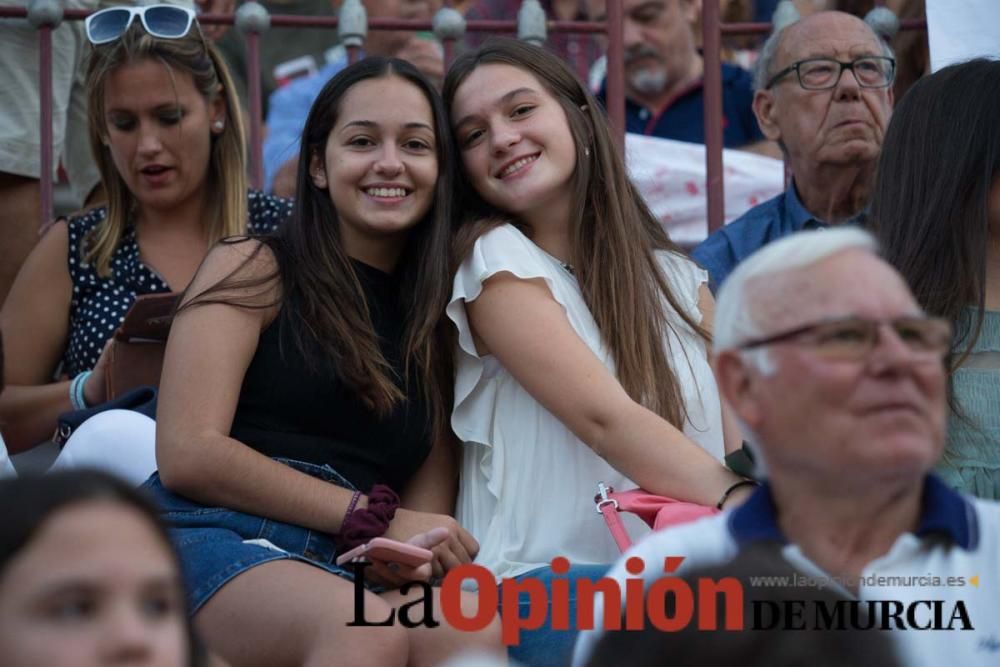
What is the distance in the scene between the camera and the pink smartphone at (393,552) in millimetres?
2975

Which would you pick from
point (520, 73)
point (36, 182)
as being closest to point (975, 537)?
point (520, 73)

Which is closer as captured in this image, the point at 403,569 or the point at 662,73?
the point at 403,569

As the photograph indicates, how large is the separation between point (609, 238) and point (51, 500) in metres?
2.03

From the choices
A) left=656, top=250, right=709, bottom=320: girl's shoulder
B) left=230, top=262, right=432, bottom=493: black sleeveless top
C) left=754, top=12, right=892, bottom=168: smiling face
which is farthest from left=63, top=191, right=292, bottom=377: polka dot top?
left=754, top=12, right=892, bottom=168: smiling face

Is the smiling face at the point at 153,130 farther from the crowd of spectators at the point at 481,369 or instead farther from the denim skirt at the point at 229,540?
the denim skirt at the point at 229,540

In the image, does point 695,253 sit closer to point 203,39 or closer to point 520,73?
point 520,73

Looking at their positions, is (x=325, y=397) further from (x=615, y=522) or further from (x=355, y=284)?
(x=615, y=522)

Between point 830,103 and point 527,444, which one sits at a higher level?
point 830,103

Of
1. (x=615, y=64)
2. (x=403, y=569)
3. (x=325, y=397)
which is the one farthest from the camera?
(x=615, y=64)

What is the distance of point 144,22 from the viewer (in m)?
4.13

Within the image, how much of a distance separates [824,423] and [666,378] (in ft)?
5.11

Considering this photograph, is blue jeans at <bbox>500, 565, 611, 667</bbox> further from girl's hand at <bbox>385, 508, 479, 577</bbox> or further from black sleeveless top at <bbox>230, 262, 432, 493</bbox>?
black sleeveless top at <bbox>230, 262, 432, 493</bbox>

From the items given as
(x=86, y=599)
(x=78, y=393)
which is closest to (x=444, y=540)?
(x=78, y=393)

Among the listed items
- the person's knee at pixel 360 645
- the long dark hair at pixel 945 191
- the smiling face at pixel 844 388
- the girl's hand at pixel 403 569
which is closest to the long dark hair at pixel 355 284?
the girl's hand at pixel 403 569
